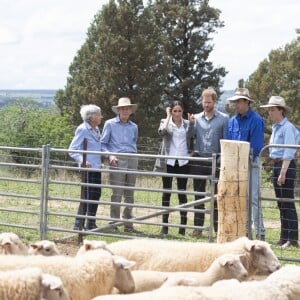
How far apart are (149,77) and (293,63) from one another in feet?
24.5

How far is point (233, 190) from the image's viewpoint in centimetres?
818

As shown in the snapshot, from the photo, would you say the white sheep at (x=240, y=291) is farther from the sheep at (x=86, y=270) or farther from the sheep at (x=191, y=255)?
the sheep at (x=191, y=255)

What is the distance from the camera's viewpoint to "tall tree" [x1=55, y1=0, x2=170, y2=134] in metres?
32.5

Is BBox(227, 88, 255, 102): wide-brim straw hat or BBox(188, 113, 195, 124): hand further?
BBox(188, 113, 195, 124): hand

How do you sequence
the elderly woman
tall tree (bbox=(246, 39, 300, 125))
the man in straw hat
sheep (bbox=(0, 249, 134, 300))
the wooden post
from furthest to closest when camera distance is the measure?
tall tree (bbox=(246, 39, 300, 125)) < the elderly woman < the man in straw hat < the wooden post < sheep (bbox=(0, 249, 134, 300))

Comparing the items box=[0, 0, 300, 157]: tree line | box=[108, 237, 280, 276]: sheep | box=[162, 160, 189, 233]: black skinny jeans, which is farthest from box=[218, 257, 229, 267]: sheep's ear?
box=[0, 0, 300, 157]: tree line

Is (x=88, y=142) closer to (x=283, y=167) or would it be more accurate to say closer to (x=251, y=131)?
(x=251, y=131)

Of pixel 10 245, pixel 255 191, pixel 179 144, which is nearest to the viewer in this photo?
pixel 10 245

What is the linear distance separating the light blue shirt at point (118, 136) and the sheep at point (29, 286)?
511 centimetres

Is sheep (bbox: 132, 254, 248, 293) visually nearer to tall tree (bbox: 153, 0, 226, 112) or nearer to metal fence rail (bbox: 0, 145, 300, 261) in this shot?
metal fence rail (bbox: 0, 145, 300, 261)

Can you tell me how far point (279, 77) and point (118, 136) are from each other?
2650 cm

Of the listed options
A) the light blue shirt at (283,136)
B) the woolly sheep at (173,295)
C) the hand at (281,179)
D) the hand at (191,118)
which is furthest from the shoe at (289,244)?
the woolly sheep at (173,295)

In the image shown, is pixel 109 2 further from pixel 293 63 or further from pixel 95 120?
pixel 95 120

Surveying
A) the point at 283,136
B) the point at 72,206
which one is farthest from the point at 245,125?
the point at 72,206
